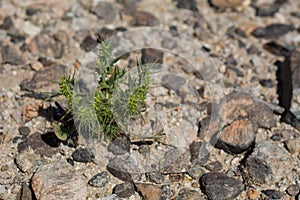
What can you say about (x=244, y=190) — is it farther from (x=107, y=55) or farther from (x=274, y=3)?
(x=274, y=3)

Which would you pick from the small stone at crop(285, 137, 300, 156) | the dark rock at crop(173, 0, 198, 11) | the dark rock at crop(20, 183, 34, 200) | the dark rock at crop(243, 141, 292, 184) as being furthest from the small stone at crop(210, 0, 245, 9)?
the dark rock at crop(20, 183, 34, 200)

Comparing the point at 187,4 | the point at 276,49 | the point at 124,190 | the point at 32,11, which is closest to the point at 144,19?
the point at 187,4

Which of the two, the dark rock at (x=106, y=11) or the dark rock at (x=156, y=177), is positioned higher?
the dark rock at (x=106, y=11)

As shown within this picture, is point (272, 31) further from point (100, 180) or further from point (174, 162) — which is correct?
point (100, 180)

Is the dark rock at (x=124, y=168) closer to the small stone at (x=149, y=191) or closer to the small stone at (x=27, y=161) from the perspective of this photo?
the small stone at (x=149, y=191)

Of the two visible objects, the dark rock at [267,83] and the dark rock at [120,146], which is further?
the dark rock at [267,83]

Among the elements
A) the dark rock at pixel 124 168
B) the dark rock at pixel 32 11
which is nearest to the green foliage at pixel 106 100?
the dark rock at pixel 124 168

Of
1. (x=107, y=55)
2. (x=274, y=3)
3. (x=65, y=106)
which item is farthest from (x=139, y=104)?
(x=274, y=3)
